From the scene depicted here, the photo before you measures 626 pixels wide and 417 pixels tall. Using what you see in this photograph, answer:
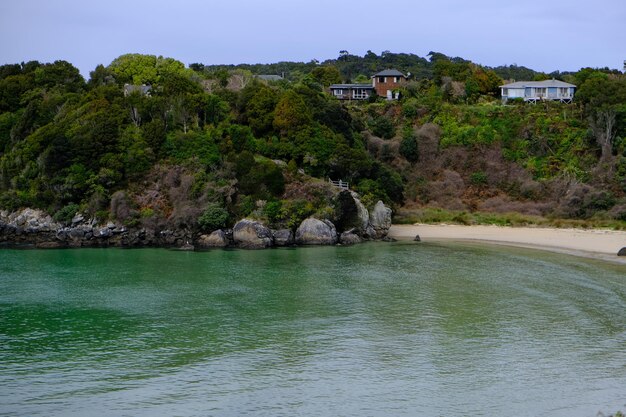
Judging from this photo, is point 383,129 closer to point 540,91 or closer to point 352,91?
point 352,91

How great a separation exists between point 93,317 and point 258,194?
23660 millimetres

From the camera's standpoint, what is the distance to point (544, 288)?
1348 inches

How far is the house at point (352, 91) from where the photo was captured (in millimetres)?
82312

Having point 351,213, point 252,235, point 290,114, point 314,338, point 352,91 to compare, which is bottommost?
point 314,338

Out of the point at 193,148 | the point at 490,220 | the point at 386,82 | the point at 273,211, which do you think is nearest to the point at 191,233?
the point at 273,211

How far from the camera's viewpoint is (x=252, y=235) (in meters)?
48.9

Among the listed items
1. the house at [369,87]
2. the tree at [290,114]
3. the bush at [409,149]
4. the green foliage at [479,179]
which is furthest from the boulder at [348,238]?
the house at [369,87]

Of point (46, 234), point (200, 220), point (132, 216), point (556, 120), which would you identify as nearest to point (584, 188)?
point (556, 120)

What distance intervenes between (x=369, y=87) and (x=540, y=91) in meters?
18.8

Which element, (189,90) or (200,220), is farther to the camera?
(189,90)

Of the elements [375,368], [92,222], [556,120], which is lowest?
[375,368]

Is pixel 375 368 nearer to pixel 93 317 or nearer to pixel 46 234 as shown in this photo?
pixel 93 317

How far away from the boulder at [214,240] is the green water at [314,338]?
→ 638 cm

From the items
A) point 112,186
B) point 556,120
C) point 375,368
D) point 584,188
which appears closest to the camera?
point 375,368
